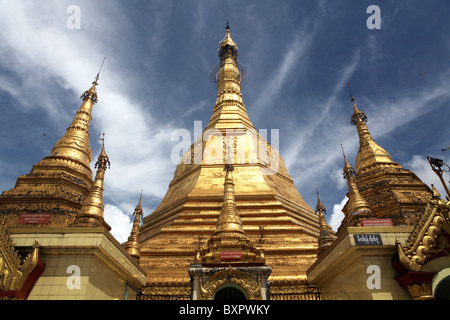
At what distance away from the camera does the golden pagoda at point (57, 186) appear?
60.8ft

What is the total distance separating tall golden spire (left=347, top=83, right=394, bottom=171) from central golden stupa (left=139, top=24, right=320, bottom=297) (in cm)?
563

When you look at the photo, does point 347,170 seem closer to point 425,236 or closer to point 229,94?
point 425,236

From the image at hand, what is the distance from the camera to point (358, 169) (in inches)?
953

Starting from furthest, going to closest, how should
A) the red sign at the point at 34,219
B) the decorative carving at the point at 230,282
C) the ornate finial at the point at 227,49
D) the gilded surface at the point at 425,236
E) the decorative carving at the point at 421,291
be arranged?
the ornate finial at the point at 227,49, the red sign at the point at 34,219, the decorative carving at the point at 230,282, the gilded surface at the point at 425,236, the decorative carving at the point at 421,291

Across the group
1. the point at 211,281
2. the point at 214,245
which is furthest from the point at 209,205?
the point at 211,281

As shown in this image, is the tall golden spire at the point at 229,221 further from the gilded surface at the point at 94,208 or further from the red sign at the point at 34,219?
the red sign at the point at 34,219

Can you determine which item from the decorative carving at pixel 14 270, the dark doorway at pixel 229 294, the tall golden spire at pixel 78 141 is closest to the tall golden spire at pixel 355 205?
the dark doorway at pixel 229 294

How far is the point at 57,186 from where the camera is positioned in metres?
20.0

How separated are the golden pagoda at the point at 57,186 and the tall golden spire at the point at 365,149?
20.6m

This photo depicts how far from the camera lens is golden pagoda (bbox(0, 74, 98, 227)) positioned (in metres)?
18.5

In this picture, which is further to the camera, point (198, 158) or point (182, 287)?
point (198, 158)

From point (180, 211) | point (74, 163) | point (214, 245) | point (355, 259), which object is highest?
point (74, 163)

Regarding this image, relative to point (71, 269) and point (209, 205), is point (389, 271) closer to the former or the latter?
point (71, 269)

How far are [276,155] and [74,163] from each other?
17005 millimetres
